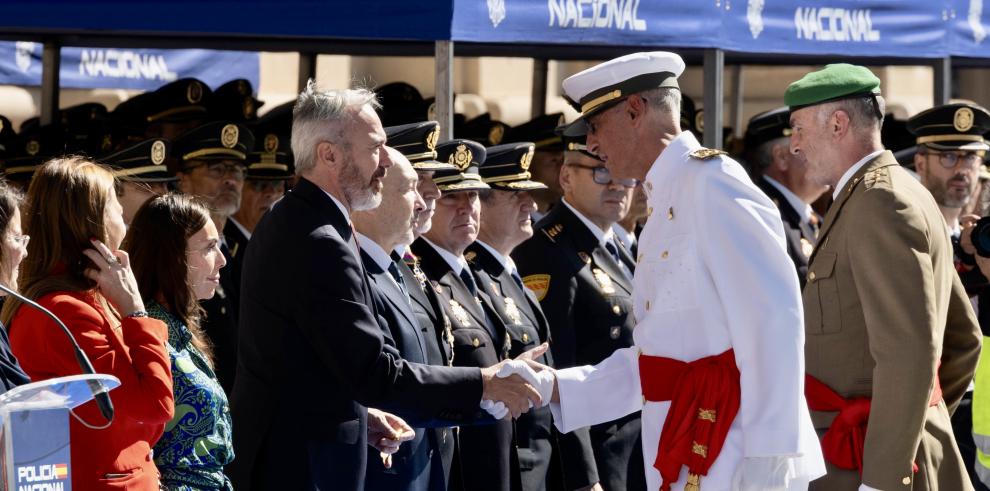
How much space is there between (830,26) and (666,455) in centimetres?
353

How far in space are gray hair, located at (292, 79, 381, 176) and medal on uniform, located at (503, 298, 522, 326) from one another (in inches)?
58.5

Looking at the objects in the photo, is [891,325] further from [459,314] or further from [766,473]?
[459,314]

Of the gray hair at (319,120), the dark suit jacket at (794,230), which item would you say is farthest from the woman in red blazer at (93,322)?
the dark suit jacket at (794,230)

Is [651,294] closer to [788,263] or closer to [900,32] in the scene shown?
[788,263]

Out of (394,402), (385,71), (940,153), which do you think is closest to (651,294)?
(394,402)

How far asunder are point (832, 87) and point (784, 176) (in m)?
3.78

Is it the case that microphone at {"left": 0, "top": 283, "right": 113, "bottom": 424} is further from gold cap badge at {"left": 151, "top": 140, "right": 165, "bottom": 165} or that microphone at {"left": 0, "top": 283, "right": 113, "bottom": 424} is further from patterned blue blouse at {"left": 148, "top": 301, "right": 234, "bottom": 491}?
gold cap badge at {"left": 151, "top": 140, "right": 165, "bottom": 165}

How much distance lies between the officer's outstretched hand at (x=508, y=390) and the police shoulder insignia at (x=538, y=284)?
5.97 feet

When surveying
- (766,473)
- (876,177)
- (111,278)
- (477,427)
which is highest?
(876,177)

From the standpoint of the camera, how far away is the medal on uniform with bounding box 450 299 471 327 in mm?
5094

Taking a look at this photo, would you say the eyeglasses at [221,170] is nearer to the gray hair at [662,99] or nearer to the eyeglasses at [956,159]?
the gray hair at [662,99]

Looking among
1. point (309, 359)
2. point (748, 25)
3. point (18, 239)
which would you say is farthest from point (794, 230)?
point (18, 239)

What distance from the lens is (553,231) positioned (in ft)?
20.6

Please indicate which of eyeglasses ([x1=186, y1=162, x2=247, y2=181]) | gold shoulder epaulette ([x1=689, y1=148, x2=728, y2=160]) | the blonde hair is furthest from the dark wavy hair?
eyeglasses ([x1=186, y1=162, x2=247, y2=181])
